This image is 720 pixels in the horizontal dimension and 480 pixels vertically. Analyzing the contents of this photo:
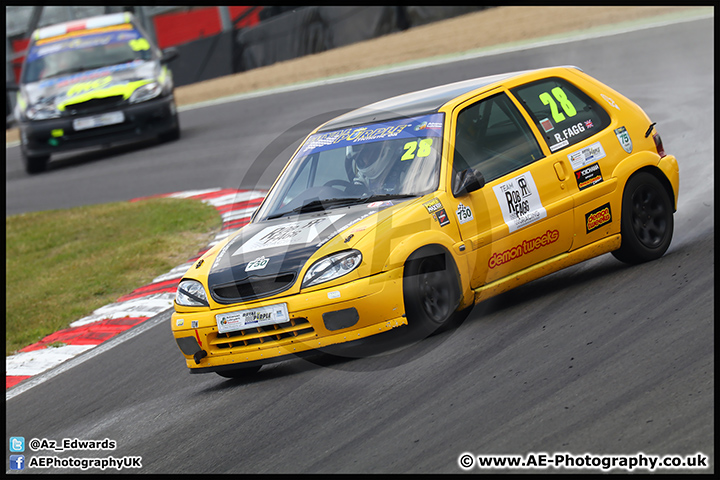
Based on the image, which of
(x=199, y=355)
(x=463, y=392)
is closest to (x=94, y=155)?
(x=199, y=355)

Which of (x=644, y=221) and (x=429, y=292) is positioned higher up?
(x=429, y=292)

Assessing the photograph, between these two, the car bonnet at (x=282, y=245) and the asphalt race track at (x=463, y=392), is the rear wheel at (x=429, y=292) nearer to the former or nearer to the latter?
the asphalt race track at (x=463, y=392)

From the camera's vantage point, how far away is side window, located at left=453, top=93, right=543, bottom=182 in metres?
5.80

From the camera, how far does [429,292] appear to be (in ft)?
17.2

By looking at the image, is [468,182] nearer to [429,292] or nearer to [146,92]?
[429,292]

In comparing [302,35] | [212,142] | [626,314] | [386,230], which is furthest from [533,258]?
[302,35]

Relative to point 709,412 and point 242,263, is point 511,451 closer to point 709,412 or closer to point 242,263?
point 709,412

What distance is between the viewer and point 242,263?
533 cm

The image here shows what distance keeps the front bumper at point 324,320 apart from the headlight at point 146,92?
1073cm

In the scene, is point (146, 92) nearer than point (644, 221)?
Answer: No

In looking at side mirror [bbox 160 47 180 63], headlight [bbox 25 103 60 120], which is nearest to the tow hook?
headlight [bbox 25 103 60 120]

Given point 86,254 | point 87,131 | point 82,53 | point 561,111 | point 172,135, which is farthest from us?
point 172,135

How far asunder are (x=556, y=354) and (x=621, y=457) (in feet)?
4.24

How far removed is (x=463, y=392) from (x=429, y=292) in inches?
33.3
